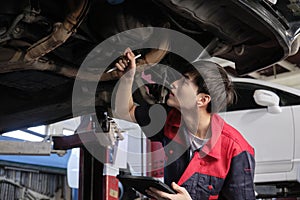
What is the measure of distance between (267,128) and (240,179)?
6.64 ft

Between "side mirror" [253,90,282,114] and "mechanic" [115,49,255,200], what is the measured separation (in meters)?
1.72

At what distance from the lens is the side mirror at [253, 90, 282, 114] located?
3.33 meters

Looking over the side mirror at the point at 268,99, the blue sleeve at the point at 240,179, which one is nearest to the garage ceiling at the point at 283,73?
the side mirror at the point at 268,99

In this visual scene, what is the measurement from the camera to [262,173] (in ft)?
11.3

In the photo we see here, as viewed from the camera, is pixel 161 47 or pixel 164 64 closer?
pixel 161 47

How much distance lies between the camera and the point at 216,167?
1.58 metres

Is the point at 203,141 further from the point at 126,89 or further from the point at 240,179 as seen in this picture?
the point at 126,89

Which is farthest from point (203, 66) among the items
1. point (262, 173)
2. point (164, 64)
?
point (262, 173)

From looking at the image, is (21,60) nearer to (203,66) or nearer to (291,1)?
(203,66)

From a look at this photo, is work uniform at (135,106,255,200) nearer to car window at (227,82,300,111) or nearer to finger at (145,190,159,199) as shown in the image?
finger at (145,190,159,199)

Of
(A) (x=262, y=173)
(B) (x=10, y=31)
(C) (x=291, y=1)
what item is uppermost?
(C) (x=291, y=1)

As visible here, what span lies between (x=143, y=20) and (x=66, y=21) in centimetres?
27

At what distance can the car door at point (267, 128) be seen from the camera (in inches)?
134

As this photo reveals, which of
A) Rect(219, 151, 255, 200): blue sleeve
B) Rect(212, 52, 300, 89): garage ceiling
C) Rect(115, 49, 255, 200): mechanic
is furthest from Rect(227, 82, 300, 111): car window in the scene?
Rect(219, 151, 255, 200): blue sleeve
